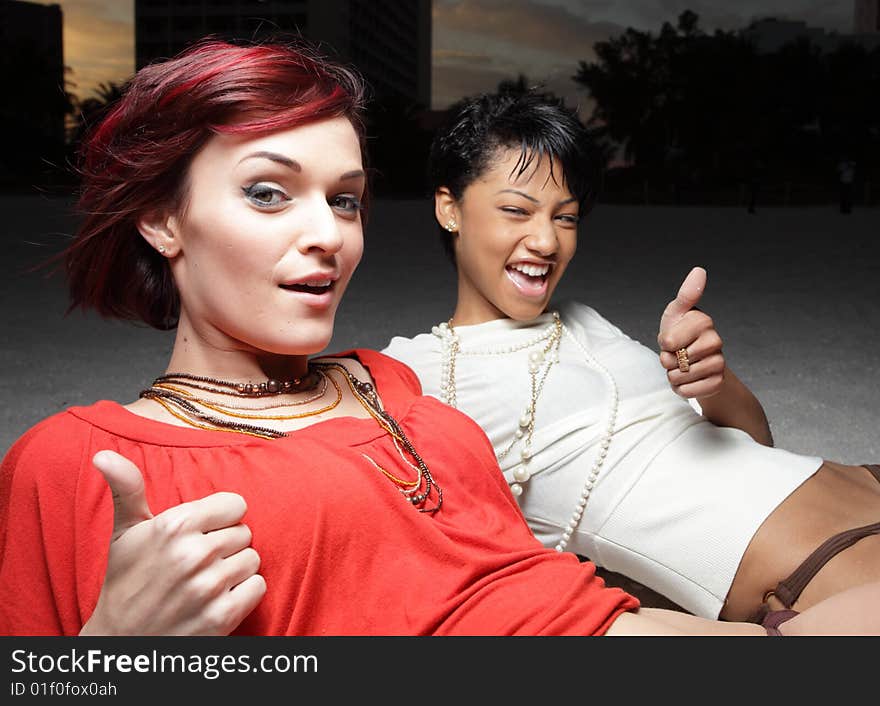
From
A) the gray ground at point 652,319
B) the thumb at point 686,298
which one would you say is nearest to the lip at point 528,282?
the thumb at point 686,298

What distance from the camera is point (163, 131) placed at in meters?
1.28

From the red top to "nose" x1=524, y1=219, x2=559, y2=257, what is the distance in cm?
69

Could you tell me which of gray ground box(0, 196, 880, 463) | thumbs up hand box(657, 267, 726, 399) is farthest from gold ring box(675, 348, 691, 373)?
gray ground box(0, 196, 880, 463)

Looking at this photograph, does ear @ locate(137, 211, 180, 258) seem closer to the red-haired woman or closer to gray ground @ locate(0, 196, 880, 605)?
the red-haired woman

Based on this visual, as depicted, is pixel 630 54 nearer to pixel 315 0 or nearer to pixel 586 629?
pixel 315 0

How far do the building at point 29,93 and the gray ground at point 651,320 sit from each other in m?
18.2

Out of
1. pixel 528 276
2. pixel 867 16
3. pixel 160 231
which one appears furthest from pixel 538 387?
pixel 867 16

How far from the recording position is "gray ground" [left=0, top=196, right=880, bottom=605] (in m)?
3.28

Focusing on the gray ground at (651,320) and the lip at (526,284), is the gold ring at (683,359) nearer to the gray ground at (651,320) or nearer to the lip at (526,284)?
the lip at (526,284)

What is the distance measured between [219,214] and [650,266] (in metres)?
6.74

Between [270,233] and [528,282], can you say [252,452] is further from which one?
[528,282]

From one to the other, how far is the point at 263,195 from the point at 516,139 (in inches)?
30.7

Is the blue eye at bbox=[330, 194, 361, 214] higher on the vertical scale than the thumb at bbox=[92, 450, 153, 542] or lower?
higher

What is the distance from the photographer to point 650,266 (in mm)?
7625
